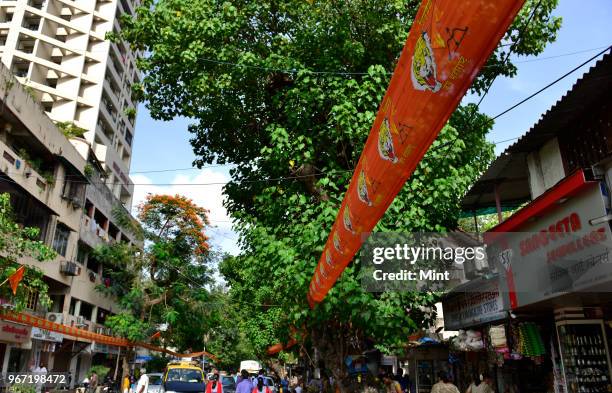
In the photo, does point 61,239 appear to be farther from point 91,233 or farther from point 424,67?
point 424,67

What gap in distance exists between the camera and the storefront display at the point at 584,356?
26.0 ft

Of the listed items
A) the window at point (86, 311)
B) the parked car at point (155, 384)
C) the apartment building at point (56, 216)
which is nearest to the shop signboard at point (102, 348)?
the apartment building at point (56, 216)

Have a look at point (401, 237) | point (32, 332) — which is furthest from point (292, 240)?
point (32, 332)

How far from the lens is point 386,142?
403 cm

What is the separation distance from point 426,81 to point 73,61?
1672 inches

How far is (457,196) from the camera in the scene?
1111cm

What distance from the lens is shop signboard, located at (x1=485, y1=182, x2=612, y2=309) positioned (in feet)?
21.6

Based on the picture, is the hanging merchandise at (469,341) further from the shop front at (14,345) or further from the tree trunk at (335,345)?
the shop front at (14,345)

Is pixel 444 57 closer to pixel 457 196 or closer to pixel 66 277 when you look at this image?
pixel 457 196

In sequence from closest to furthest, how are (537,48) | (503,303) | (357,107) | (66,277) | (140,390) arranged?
(503,303) → (357,107) → (537,48) → (140,390) → (66,277)

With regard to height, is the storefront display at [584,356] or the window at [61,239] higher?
the window at [61,239]

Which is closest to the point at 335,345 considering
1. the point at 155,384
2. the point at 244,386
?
the point at 244,386

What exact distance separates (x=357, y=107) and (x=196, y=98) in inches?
221

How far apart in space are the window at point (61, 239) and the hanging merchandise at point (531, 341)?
2341 cm
